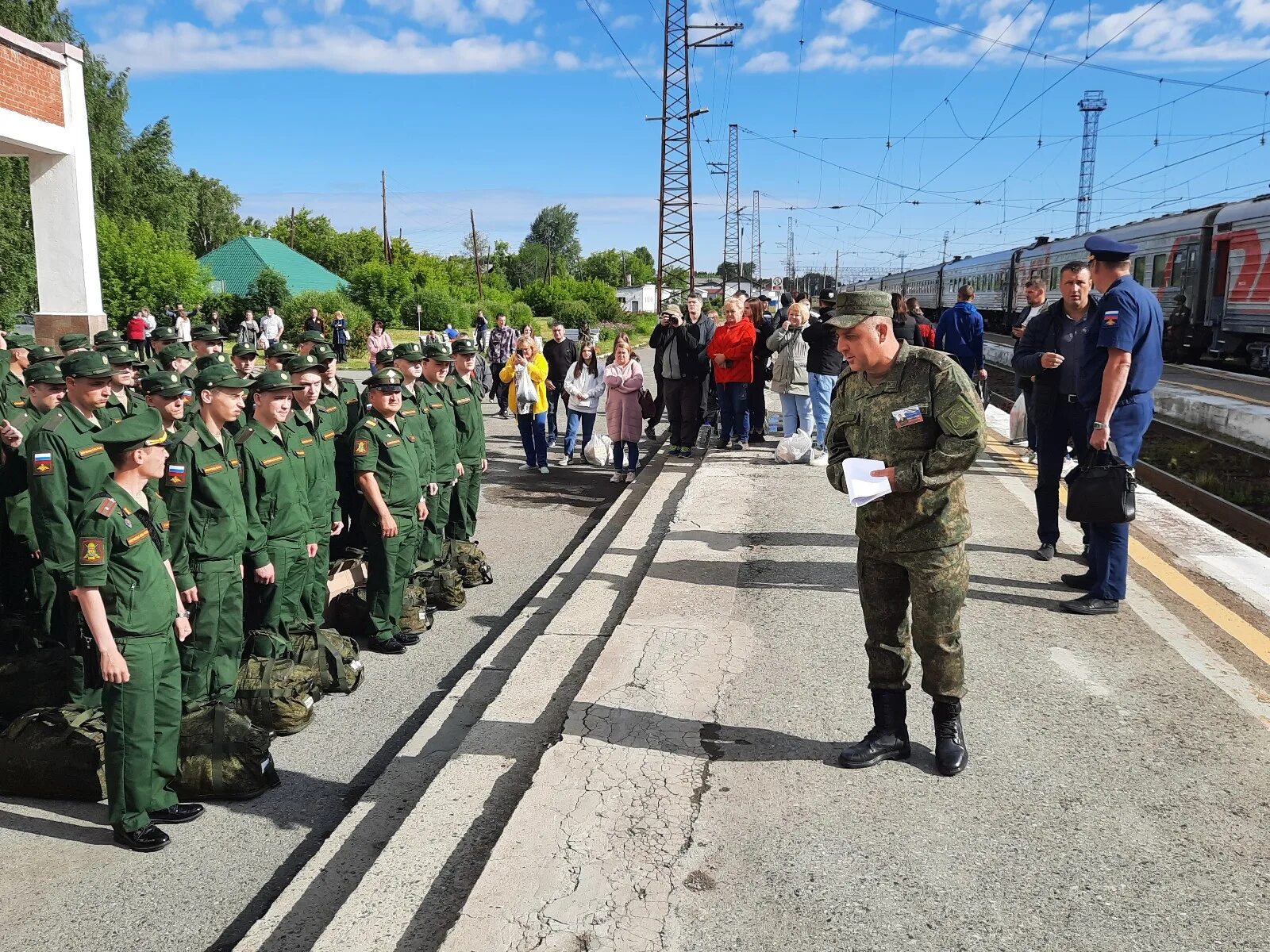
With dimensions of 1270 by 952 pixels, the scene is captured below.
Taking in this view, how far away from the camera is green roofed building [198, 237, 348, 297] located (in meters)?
56.1

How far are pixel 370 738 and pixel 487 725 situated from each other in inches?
33.3

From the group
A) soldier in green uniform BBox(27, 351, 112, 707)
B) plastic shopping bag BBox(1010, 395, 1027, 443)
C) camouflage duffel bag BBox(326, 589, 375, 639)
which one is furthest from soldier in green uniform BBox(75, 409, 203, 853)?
plastic shopping bag BBox(1010, 395, 1027, 443)

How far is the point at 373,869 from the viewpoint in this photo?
10.4 feet

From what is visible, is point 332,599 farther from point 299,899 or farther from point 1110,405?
point 1110,405

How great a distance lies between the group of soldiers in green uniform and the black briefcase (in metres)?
3.83

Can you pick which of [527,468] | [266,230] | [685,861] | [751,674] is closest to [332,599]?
[751,674]

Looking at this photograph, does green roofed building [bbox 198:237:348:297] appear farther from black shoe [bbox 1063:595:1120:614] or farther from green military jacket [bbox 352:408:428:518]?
black shoe [bbox 1063:595:1120:614]

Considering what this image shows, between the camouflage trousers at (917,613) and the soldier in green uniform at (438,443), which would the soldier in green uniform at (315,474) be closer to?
the soldier in green uniform at (438,443)

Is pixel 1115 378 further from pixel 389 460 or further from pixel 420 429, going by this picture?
pixel 420 429

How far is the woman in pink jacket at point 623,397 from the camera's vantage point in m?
10.9

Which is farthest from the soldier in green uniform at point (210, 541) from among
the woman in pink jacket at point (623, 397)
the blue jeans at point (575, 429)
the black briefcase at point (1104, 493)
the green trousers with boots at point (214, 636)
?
the blue jeans at point (575, 429)

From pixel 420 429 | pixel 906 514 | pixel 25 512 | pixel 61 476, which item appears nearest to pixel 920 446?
pixel 906 514

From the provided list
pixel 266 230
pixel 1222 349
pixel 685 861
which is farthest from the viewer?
pixel 266 230

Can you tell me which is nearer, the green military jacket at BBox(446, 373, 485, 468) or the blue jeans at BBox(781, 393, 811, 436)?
the green military jacket at BBox(446, 373, 485, 468)
